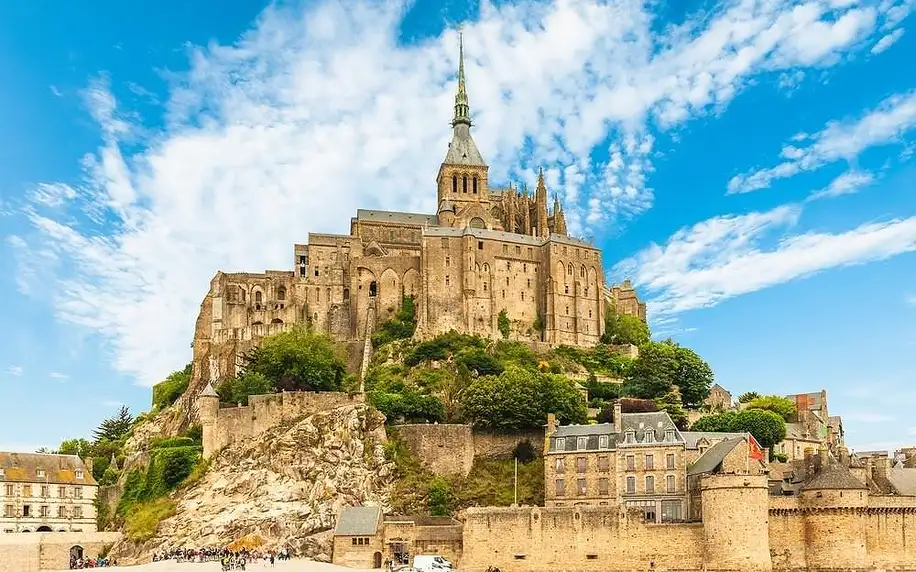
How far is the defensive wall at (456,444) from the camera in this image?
65.5 m

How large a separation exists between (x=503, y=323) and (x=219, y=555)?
4231cm

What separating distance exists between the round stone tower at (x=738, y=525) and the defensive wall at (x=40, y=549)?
1468 inches

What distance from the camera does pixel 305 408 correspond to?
68.3 metres

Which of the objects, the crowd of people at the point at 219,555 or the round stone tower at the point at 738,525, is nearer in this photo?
the round stone tower at the point at 738,525

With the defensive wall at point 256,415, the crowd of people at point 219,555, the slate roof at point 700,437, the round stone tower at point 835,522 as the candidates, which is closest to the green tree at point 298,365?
the defensive wall at point 256,415

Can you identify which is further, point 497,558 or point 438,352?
point 438,352

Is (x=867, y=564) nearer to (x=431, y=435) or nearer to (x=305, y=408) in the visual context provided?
(x=431, y=435)

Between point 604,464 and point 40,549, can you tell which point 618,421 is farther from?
point 40,549

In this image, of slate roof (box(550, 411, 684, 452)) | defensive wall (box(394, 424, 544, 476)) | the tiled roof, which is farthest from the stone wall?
the tiled roof

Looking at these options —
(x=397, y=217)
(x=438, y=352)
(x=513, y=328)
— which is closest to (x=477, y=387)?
(x=438, y=352)

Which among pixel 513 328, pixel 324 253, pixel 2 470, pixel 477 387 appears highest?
pixel 324 253

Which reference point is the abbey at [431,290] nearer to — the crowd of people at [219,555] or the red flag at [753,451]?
the crowd of people at [219,555]

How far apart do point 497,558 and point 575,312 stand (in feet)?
145

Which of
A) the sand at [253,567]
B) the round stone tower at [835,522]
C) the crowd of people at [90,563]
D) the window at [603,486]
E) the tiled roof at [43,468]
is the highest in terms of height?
the tiled roof at [43,468]
